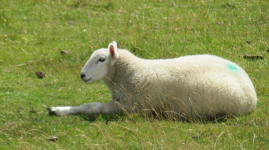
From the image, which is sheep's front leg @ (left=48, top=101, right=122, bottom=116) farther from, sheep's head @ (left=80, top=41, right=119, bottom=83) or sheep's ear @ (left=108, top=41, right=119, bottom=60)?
sheep's ear @ (left=108, top=41, right=119, bottom=60)

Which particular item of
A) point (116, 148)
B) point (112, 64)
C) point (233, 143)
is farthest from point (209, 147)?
point (112, 64)

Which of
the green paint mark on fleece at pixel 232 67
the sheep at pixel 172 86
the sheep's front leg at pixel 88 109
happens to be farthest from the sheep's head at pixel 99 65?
the green paint mark on fleece at pixel 232 67

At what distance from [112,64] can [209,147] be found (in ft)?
9.36

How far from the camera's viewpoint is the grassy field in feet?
15.6

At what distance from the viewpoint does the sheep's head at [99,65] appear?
6.36 meters

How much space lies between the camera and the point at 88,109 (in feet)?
20.4

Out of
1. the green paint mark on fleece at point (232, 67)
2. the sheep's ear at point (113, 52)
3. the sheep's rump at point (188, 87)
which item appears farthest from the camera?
the sheep's ear at point (113, 52)

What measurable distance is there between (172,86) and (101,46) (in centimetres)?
441

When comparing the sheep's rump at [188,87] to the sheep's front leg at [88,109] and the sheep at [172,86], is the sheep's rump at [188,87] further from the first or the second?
the sheep's front leg at [88,109]

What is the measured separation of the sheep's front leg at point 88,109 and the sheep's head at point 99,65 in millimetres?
539

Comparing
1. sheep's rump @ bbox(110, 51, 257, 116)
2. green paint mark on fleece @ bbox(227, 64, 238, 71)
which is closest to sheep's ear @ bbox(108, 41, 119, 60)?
sheep's rump @ bbox(110, 51, 257, 116)

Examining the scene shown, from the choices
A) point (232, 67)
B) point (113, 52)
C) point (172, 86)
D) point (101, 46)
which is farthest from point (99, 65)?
point (101, 46)

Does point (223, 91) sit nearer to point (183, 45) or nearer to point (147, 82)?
point (147, 82)

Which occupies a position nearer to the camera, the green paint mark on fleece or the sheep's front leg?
the green paint mark on fleece
